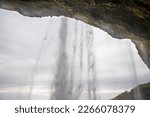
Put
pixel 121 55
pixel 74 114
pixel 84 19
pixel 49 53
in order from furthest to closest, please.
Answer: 1. pixel 49 53
2. pixel 121 55
3. pixel 84 19
4. pixel 74 114

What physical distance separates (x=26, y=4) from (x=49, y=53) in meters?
7.22

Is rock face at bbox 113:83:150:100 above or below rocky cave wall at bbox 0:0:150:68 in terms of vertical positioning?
below

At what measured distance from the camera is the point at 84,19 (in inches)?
227

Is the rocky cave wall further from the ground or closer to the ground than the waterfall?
further from the ground

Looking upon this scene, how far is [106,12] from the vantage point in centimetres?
511

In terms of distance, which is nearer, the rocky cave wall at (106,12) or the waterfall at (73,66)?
the rocky cave wall at (106,12)

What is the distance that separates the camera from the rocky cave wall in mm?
4680

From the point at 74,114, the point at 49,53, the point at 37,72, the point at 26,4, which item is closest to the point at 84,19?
the point at 26,4

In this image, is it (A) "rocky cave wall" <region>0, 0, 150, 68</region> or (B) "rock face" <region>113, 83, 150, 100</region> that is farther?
(B) "rock face" <region>113, 83, 150, 100</region>

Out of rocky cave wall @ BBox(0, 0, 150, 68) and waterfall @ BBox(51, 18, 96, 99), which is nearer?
rocky cave wall @ BBox(0, 0, 150, 68)

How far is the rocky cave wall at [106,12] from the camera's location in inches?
184

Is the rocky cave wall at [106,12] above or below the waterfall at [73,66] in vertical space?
above

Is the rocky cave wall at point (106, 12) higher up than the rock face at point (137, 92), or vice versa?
the rocky cave wall at point (106, 12)

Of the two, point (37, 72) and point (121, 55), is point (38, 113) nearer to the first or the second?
point (37, 72)
